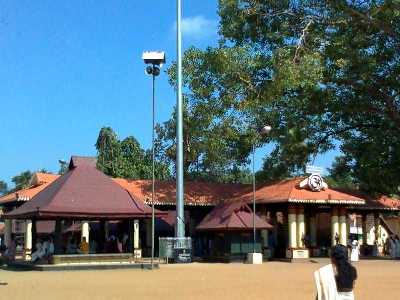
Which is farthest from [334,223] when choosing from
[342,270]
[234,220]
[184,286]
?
[342,270]

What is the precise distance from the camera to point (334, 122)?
36.2 m

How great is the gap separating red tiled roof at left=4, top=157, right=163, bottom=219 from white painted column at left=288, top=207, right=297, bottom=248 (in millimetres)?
8598

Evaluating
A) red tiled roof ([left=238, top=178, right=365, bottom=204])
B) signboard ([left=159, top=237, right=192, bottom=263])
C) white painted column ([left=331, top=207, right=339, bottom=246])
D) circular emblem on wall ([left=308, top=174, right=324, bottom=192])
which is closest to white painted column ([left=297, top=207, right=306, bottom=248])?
red tiled roof ([left=238, top=178, right=365, bottom=204])

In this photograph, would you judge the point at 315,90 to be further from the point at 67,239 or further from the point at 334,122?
the point at 67,239

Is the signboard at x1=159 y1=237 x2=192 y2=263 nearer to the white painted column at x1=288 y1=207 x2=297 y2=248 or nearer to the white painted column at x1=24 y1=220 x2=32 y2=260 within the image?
the white painted column at x1=288 y1=207 x2=297 y2=248

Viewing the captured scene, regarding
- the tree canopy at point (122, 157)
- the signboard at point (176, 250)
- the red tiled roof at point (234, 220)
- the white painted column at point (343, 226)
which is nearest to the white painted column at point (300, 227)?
the white painted column at point (343, 226)

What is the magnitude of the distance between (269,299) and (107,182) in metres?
16.1

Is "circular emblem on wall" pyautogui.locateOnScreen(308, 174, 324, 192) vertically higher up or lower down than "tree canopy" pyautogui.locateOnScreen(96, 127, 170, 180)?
lower down

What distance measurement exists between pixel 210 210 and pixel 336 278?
3086cm

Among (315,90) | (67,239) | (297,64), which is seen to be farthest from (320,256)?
(67,239)

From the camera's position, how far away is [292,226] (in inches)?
1341

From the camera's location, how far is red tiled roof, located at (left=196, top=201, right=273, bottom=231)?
3155 cm

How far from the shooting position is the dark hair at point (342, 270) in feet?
23.6

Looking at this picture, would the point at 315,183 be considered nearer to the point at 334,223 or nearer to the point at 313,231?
the point at 334,223
